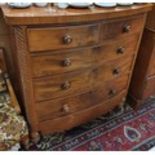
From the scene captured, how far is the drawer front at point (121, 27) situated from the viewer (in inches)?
47.4

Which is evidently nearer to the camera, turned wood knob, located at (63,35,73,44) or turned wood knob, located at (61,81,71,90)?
turned wood knob, located at (63,35,73,44)

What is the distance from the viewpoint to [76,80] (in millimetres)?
1316

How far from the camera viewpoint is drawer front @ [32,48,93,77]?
1137 mm

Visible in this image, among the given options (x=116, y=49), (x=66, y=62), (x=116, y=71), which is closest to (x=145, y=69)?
(x=116, y=71)

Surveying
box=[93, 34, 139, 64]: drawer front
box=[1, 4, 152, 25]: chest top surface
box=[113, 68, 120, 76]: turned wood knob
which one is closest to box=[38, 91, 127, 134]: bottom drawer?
box=[113, 68, 120, 76]: turned wood knob

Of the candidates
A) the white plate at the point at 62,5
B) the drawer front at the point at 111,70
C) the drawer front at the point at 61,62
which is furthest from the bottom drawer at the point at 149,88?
Answer: the white plate at the point at 62,5

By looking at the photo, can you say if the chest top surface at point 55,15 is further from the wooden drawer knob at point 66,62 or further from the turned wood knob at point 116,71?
the turned wood knob at point 116,71

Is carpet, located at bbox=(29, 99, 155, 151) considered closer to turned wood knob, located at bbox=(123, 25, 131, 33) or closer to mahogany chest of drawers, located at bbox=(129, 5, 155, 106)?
mahogany chest of drawers, located at bbox=(129, 5, 155, 106)

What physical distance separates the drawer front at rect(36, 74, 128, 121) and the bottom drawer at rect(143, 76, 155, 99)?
247mm

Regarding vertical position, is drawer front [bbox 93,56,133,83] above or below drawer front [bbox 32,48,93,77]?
below

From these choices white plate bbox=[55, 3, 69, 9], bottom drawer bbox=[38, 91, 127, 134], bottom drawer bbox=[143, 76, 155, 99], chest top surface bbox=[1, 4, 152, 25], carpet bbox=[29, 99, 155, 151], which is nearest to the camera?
chest top surface bbox=[1, 4, 152, 25]

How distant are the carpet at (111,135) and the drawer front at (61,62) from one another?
0.61 meters

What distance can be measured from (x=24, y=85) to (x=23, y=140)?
416 millimetres

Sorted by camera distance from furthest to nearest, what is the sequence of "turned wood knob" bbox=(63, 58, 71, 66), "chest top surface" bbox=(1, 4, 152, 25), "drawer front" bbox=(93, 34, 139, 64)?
1. "drawer front" bbox=(93, 34, 139, 64)
2. "turned wood knob" bbox=(63, 58, 71, 66)
3. "chest top surface" bbox=(1, 4, 152, 25)
